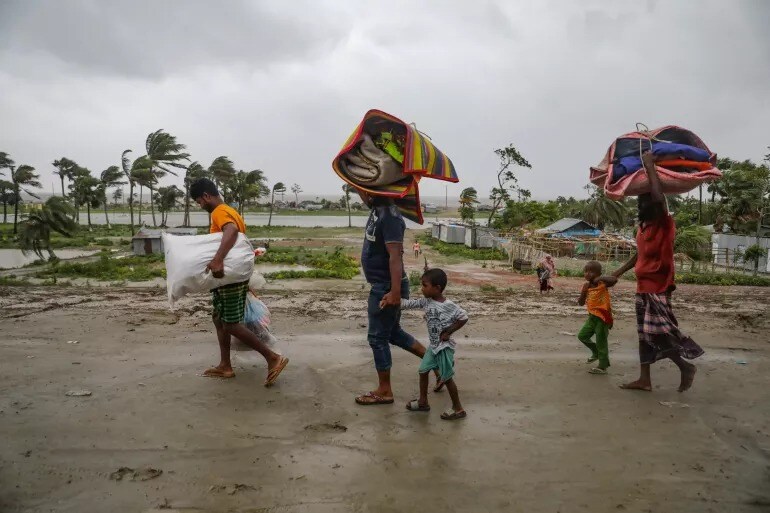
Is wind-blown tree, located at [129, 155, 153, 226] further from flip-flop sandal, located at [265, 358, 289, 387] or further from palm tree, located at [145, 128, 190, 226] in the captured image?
flip-flop sandal, located at [265, 358, 289, 387]

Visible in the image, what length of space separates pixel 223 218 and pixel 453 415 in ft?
7.69

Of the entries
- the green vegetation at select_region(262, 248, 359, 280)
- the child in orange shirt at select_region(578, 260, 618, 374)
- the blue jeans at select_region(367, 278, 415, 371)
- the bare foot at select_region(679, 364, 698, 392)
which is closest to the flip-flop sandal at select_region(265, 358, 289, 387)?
the blue jeans at select_region(367, 278, 415, 371)

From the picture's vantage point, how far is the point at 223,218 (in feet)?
13.4

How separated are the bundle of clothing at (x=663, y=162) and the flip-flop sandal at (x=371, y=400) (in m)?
2.50

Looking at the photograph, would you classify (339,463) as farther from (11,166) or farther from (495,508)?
(11,166)

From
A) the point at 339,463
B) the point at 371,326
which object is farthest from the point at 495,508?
the point at 371,326

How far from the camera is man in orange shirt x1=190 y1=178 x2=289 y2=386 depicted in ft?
13.4

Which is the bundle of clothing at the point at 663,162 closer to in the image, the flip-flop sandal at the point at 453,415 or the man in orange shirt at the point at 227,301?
the flip-flop sandal at the point at 453,415

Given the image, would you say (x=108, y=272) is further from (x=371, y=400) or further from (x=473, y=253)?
(x=473, y=253)

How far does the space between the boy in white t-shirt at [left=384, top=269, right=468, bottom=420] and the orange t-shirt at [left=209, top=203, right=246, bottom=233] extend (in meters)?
1.56

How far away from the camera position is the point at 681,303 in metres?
9.80

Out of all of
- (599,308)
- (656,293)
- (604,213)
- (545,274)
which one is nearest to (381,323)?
(599,308)

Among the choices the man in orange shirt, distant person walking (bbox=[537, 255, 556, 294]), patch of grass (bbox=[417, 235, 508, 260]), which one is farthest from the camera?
patch of grass (bbox=[417, 235, 508, 260])

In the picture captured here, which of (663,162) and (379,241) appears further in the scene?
(663,162)
